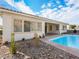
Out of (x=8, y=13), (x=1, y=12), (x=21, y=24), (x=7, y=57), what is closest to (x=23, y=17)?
(x=21, y=24)

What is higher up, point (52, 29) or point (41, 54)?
point (52, 29)

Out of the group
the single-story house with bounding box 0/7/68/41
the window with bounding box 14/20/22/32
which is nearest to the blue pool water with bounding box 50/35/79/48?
the single-story house with bounding box 0/7/68/41

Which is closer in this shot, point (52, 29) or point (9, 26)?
point (9, 26)

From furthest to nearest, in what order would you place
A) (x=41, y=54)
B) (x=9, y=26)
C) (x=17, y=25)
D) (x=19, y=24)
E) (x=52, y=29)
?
1. (x=52, y=29)
2. (x=19, y=24)
3. (x=17, y=25)
4. (x=9, y=26)
5. (x=41, y=54)

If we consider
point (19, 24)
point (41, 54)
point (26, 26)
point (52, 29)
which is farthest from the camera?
point (52, 29)

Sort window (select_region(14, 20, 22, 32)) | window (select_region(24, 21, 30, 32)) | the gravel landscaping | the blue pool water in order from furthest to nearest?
window (select_region(24, 21, 30, 32)) < the blue pool water < window (select_region(14, 20, 22, 32)) < the gravel landscaping

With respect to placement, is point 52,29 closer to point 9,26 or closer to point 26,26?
point 26,26

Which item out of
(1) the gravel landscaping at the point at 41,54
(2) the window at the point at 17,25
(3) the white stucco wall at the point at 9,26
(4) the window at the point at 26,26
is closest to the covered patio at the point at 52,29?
(4) the window at the point at 26,26

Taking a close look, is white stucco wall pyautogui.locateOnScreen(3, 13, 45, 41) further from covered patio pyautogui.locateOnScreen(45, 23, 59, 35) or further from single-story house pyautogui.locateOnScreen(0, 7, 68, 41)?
covered patio pyautogui.locateOnScreen(45, 23, 59, 35)

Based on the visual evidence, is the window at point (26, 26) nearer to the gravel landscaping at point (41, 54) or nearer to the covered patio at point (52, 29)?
the gravel landscaping at point (41, 54)

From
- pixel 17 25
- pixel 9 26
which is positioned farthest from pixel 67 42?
pixel 9 26

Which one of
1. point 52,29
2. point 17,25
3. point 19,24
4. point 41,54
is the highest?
point 19,24

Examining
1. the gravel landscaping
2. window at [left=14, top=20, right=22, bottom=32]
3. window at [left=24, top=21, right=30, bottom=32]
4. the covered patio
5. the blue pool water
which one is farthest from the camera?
the covered patio

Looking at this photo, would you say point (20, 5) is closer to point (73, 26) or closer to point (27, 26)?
point (27, 26)
